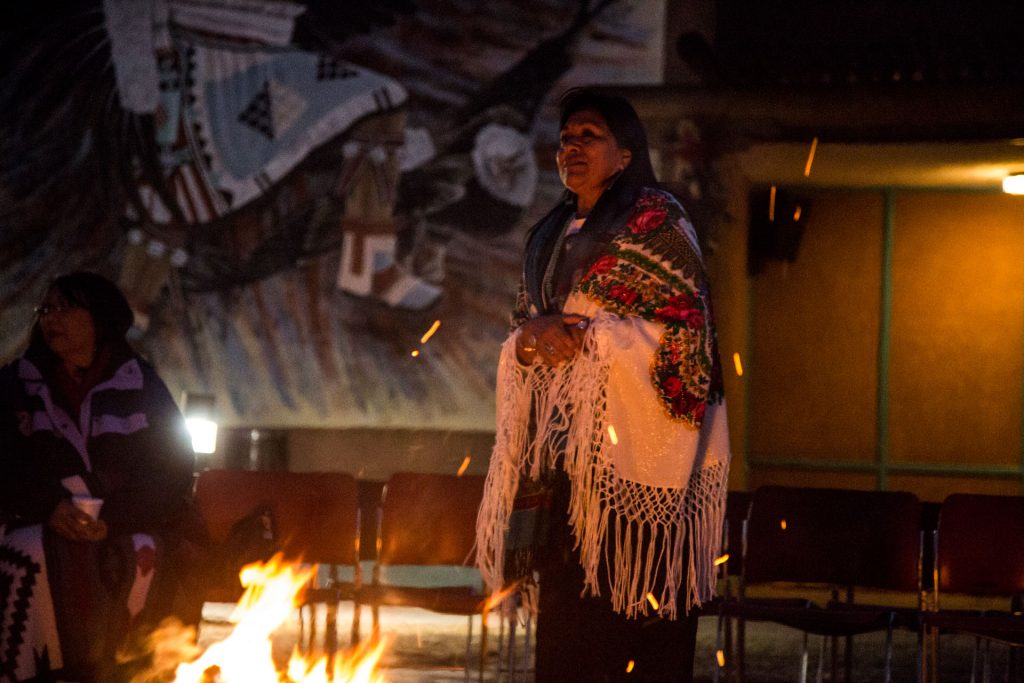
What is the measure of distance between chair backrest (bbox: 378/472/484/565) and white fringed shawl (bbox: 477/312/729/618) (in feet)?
9.61

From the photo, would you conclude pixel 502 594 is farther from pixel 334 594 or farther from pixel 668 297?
pixel 334 594

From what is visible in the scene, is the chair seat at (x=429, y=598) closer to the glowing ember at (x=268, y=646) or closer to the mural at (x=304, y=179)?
the glowing ember at (x=268, y=646)

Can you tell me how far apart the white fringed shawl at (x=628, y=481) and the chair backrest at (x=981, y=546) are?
9.56 feet

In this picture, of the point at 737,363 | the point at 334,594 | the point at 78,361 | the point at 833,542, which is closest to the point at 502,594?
the point at 78,361

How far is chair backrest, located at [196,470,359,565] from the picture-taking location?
21.0 ft

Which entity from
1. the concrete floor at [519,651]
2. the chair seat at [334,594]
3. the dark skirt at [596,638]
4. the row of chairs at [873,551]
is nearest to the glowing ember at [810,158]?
the concrete floor at [519,651]

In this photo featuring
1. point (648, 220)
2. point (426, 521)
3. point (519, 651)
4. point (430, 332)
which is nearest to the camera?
point (648, 220)

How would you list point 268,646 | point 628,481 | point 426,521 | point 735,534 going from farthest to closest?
1. point 735,534
2. point 426,521
3. point 268,646
4. point 628,481

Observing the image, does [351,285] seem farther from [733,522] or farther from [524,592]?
[524,592]

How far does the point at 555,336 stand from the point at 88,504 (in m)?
1.94

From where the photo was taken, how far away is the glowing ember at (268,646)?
5379mm

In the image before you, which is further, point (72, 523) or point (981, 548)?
point (981, 548)

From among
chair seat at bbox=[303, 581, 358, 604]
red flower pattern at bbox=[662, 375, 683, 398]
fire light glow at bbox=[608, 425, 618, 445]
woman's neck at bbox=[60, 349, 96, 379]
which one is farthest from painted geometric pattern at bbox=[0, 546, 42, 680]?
red flower pattern at bbox=[662, 375, 683, 398]

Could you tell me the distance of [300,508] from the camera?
254 inches
